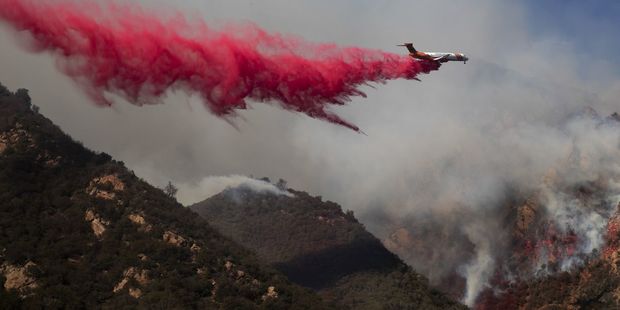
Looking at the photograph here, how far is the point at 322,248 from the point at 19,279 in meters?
78.1

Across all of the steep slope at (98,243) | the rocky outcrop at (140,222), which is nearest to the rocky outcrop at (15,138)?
the steep slope at (98,243)

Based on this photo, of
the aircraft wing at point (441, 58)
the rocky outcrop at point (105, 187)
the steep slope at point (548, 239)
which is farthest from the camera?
the steep slope at point (548, 239)

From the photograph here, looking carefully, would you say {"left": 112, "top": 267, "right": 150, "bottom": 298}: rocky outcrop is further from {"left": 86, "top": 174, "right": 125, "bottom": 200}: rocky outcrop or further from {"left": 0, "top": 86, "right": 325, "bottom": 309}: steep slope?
{"left": 86, "top": 174, "right": 125, "bottom": 200}: rocky outcrop

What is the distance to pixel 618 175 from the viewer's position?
15825 cm

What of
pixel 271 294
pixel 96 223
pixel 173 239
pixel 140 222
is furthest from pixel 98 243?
pixel 271 294

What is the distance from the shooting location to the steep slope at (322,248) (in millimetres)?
122338

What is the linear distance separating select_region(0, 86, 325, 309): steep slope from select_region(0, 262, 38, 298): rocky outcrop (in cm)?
10

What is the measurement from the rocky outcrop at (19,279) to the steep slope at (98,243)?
0.10 metres

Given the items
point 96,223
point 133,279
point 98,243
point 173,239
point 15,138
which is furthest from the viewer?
point 15,138

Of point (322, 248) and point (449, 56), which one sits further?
point (322, 248)

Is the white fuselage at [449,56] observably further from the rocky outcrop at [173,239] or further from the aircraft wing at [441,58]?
the rocky outcrop at [173,239]

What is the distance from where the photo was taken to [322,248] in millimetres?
142750

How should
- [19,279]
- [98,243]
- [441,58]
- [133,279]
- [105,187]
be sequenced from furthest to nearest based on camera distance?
[105,187]
[98,243]
[133,279]
[19,279]
[441,58]

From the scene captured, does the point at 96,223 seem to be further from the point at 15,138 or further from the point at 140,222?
the point at 15,138
